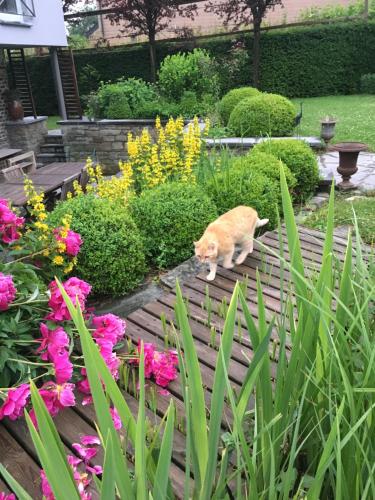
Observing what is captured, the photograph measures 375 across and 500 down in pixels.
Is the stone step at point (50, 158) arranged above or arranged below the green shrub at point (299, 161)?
below

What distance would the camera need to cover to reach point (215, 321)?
8.77 ft

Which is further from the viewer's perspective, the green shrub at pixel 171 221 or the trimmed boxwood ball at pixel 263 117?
the trimmed boxwood ball at pixel 263 117

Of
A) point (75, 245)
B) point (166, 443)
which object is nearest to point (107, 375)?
point (166, 443)

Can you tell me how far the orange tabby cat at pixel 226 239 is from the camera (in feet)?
9.91

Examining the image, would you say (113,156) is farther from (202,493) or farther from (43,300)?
(202,493)

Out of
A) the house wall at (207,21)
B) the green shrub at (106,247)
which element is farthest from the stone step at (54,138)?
the green shrub at (106,247)

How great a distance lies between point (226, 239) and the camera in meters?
3.13

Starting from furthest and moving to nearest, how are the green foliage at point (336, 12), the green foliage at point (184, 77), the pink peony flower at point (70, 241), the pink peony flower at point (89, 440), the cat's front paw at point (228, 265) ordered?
the green foliage at point (336, 12), the green foliage at point (184, 77), the cat's front paw at point (228, 265), the pink peony flower at point (70, 241), the pink peony flower at point (89, 440)

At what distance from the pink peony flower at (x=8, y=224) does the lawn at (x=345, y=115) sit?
6966 mm

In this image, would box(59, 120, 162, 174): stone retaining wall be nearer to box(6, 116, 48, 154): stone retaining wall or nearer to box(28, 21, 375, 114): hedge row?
box(6, 116, 48, 154): stone retaining wall

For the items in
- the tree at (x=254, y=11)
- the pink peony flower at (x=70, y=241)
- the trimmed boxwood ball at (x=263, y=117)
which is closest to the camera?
the pink peony flower at (x=70, y=241)

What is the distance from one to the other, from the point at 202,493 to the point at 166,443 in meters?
0.23

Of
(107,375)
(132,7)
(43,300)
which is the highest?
(132,7)

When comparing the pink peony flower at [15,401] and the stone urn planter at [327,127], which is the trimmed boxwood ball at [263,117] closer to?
the stone urn planter at [327,127]
